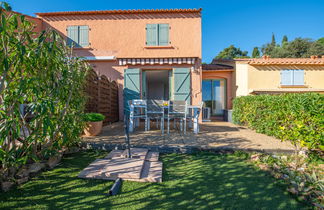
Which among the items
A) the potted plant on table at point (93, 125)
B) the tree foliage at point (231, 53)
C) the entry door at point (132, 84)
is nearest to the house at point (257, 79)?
the entry door at point (132, 84)

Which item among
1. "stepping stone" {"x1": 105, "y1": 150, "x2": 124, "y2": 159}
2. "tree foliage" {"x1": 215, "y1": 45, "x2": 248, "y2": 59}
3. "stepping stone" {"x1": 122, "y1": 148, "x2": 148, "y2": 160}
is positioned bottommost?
"stepping stone" {"x1": 105, "y1": 150, "x2": 124, "y2": 159}

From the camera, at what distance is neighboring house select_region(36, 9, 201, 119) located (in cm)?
920

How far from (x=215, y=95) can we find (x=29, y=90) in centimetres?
1096

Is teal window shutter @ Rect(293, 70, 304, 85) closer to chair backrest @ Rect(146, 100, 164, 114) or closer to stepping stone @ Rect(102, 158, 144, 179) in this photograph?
chair backrest @ Rect(146, 100, 164, 114)

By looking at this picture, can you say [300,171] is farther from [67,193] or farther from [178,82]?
[178,82]

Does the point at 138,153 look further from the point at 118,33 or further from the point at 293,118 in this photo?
the point at 118,33

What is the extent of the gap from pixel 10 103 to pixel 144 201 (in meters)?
2.06

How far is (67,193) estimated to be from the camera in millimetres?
2256

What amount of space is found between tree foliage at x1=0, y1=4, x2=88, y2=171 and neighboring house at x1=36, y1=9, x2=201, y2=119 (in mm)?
6099

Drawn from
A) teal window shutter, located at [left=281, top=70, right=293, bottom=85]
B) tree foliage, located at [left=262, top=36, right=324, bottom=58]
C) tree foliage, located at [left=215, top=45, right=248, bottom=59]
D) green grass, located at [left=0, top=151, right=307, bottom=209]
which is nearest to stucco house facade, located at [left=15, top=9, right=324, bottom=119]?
green grass, located at [left=0, top=151, right=307, bottom=209]

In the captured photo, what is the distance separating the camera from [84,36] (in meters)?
9.46

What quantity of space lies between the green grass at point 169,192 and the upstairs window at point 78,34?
27.2 feet

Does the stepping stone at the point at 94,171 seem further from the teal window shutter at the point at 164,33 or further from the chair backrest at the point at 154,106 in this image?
the teal window shutter at the point at 164,33

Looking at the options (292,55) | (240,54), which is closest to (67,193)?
(292,55)
